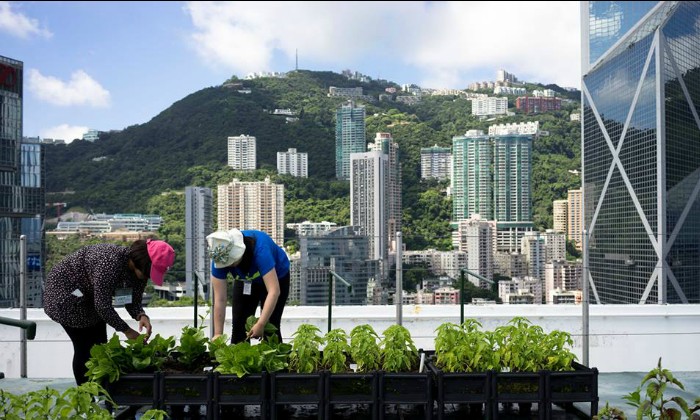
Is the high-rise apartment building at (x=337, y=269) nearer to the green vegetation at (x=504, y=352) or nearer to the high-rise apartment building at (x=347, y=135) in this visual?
the green vegetation at (x=504, y=352)

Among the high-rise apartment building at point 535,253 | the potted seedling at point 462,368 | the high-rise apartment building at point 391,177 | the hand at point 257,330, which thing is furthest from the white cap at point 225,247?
the high-rise apartment building at point 391,177

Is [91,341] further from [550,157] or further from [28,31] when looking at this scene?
[28,31]

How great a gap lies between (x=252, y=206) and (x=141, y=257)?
32.2m

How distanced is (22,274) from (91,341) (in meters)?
1.47

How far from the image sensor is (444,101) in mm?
48062

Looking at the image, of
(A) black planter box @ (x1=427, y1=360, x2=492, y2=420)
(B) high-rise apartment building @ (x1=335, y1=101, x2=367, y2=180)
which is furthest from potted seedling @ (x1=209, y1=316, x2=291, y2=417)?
(B) high-rise apartment building @ (x1=335, y1=101, x2=367, y2=180)

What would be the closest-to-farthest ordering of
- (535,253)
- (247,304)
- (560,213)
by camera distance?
(247,304), (535,253), (560,213)

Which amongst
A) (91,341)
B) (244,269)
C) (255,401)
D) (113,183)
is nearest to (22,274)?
(91,341)

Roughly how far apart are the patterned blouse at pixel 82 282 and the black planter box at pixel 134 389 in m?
0.31

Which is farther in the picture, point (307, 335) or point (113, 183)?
point (113, 183)

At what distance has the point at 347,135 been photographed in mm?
42281

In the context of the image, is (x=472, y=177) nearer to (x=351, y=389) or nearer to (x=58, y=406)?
(x=351, y=389)

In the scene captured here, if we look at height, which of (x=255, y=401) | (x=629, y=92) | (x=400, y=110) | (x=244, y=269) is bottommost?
(x=255, y=401)

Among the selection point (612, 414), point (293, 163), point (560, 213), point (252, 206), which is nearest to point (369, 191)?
point (293, 163)
